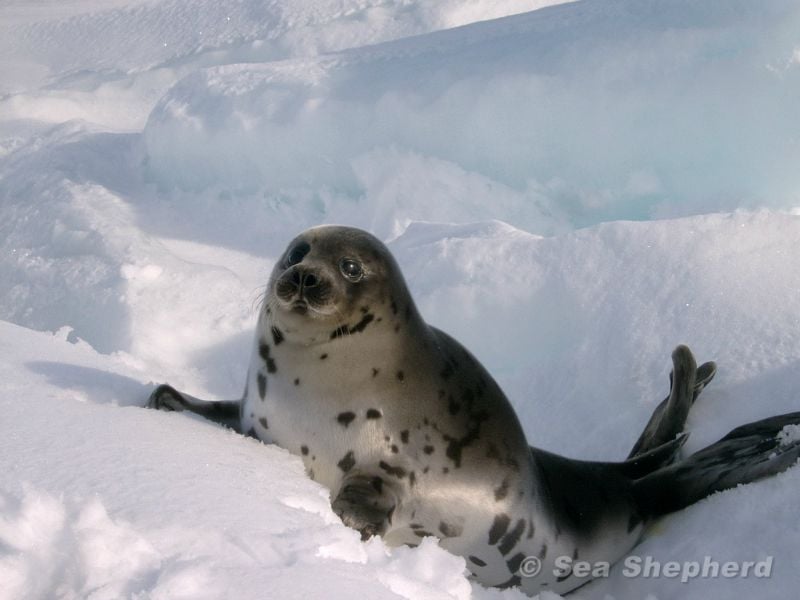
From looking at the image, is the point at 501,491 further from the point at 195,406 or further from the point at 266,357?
the point at 195,406

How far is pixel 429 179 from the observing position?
6152 millimetres

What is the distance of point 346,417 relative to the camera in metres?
2.28

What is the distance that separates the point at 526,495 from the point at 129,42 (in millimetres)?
9159

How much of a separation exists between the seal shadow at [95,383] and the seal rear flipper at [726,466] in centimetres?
137

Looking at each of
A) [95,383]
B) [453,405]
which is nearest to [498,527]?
[453,405]

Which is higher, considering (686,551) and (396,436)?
(396,436)

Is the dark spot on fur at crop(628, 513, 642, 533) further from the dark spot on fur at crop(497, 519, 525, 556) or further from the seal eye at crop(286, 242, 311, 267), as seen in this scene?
the seal eye at crop(286, 242, 311, 267)

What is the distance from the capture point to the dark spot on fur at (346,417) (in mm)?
2277

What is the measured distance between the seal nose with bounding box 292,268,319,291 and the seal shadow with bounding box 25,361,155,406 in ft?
1.98

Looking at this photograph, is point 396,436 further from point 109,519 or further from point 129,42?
point 129,42

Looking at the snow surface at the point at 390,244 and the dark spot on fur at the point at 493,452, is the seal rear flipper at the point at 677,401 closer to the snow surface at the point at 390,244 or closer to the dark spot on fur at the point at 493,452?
the snow surface at the point at 390,244

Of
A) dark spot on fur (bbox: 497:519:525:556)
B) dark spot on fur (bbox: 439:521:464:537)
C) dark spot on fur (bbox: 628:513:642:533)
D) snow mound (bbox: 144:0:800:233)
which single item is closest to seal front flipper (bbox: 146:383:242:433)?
dark spot on fur (bbox: 439:521:464:537)

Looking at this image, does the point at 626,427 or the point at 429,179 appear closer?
the point at 626,427

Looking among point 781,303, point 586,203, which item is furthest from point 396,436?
point 586,203
